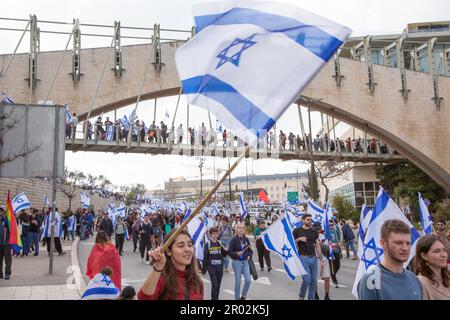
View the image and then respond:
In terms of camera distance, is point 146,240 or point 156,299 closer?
point 156,299

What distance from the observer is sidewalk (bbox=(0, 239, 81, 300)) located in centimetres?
924

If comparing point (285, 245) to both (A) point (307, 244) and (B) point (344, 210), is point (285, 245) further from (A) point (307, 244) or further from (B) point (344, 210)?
(B) point (344, 210)

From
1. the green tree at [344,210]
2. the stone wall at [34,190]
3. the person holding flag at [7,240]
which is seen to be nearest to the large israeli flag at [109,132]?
the stone wall at [34,190]

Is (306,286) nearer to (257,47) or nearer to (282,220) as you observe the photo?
(282,220)

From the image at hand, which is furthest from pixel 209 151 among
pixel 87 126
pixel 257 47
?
pixel 257 47

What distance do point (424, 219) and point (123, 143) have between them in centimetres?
2848

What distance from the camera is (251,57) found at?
4.04 meters

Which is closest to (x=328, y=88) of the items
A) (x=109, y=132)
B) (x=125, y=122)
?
(x=125, y=122)

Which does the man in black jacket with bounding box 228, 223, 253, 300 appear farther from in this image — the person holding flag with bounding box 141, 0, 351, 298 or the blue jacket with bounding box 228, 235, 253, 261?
the person holding flag with bounding box 141, 0, 351, 298

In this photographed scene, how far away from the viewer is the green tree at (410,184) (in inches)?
1732

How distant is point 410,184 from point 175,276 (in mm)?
46337

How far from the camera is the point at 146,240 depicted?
16453mm

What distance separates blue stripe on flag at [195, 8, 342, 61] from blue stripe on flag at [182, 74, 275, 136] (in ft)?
1.76
